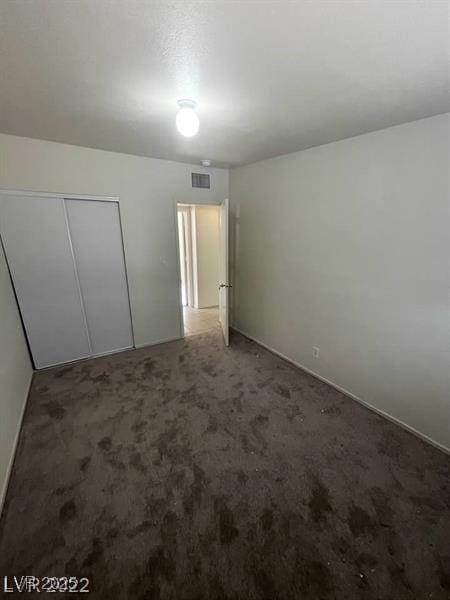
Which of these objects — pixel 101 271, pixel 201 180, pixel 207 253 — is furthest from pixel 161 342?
pixel 201 180

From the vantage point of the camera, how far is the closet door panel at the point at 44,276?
2.61 metres

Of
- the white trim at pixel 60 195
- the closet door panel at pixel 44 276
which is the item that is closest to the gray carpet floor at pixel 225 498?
the closet door panel at pixel 44 276

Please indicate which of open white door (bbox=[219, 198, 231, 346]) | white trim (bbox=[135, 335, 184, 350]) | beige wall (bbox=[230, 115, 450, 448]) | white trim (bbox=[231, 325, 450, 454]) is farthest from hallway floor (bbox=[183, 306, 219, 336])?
beige wall (bbox=[230, 115, 450, 448])

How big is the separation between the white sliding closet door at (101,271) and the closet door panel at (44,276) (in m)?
0.10

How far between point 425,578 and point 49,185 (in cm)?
410

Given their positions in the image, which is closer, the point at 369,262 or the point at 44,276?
the point at 369,262

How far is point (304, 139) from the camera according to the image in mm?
2324

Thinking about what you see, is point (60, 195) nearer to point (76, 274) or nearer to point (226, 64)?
point (76, 274)

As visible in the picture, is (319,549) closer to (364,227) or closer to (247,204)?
(364,227)

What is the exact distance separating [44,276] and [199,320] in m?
2.51

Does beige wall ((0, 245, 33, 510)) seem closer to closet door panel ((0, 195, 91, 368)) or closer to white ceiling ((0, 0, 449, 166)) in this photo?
closet door panel ((0, 195, 91, 368))

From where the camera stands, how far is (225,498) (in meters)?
1.63

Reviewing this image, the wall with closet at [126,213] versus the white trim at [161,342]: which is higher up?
the wall with closet at [126,213]

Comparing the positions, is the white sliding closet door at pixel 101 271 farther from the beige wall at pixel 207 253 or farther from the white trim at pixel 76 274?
the beige wall at pixel 207 253
